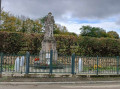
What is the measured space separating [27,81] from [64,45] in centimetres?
963

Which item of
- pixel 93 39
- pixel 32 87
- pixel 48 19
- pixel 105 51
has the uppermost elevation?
pixel 48 19

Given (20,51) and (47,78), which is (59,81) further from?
(20,51)

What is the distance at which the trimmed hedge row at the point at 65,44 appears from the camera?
599 inches

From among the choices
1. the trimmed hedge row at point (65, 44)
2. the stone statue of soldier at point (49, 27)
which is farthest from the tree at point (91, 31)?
the stone statue of soldier at point (49, 27)

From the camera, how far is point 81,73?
28.1ft

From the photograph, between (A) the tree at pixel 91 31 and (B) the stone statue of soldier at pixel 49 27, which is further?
(A) the tree at pixel 91 31

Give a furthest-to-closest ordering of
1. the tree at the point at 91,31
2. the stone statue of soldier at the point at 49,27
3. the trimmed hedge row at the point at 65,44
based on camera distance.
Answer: the tree at the point at 91,31, the trimmed hedge row at the point at 65,44, the stone statue of soldier at the point at 49,27

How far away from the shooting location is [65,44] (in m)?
16.5

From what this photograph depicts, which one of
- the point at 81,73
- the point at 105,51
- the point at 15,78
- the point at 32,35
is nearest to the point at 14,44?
the point at 32,35

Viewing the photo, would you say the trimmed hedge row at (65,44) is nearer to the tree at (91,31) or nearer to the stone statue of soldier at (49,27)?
the stone statue of soldier at (49,27)

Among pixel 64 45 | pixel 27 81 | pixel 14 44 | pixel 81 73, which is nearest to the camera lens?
pixel 27 81

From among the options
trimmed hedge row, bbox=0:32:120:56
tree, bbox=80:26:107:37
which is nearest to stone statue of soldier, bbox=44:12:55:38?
trimmed hedge row, bbox=0:32:120:56

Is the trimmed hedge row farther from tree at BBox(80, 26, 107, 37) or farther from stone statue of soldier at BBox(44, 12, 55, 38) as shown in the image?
tree at BBox(80, 26, 107, 37)

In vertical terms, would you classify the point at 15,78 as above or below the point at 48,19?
below
